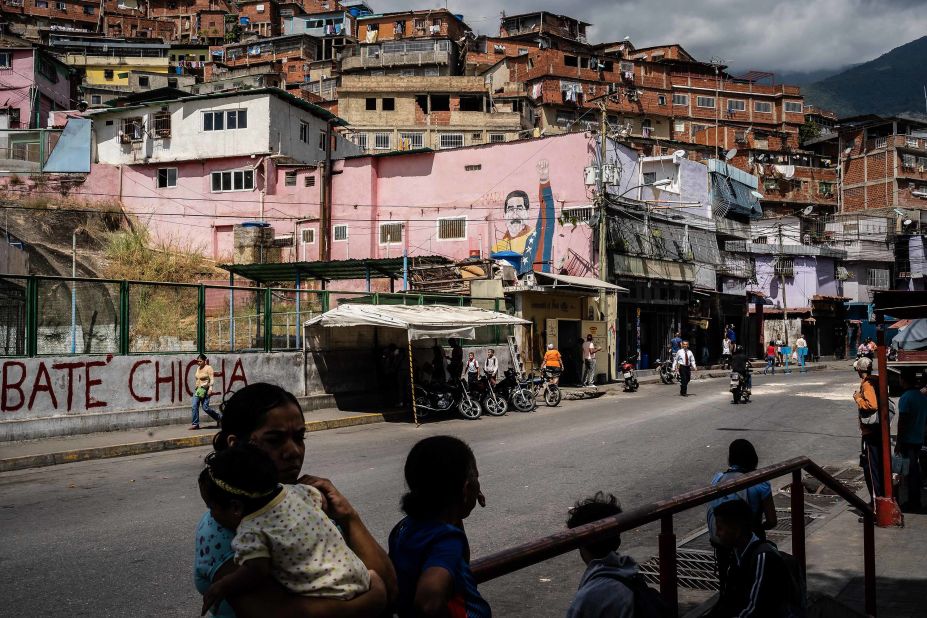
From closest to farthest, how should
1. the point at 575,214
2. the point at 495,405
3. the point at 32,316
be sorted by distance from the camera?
the point at 32,316 → the point at 495,405 → the point at 575,214

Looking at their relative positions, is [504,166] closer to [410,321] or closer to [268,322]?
[268,322]

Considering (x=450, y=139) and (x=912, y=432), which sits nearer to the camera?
(x=912, y=432)

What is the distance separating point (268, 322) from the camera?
20906mm

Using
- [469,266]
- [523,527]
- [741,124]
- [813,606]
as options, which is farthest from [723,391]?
[741,124]

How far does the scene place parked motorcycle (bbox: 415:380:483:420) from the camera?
20.7 meters

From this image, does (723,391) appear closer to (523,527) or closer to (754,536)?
(523,527)

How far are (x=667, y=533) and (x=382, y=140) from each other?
194 ft

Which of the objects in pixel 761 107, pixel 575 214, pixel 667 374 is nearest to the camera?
pixel 667 374

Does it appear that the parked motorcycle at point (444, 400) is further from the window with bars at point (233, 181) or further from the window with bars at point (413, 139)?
the window with bars at point (413, 139)

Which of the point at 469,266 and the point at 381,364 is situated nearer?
the point at 381,364

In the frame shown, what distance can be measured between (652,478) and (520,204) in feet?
97.5

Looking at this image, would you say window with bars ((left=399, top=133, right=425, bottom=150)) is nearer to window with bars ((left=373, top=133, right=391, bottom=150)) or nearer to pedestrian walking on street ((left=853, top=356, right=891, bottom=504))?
window with bars ((left=373, top=133, right=391, bottom=150))

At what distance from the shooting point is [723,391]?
27.3m

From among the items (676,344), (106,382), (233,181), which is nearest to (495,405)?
(106,382)
